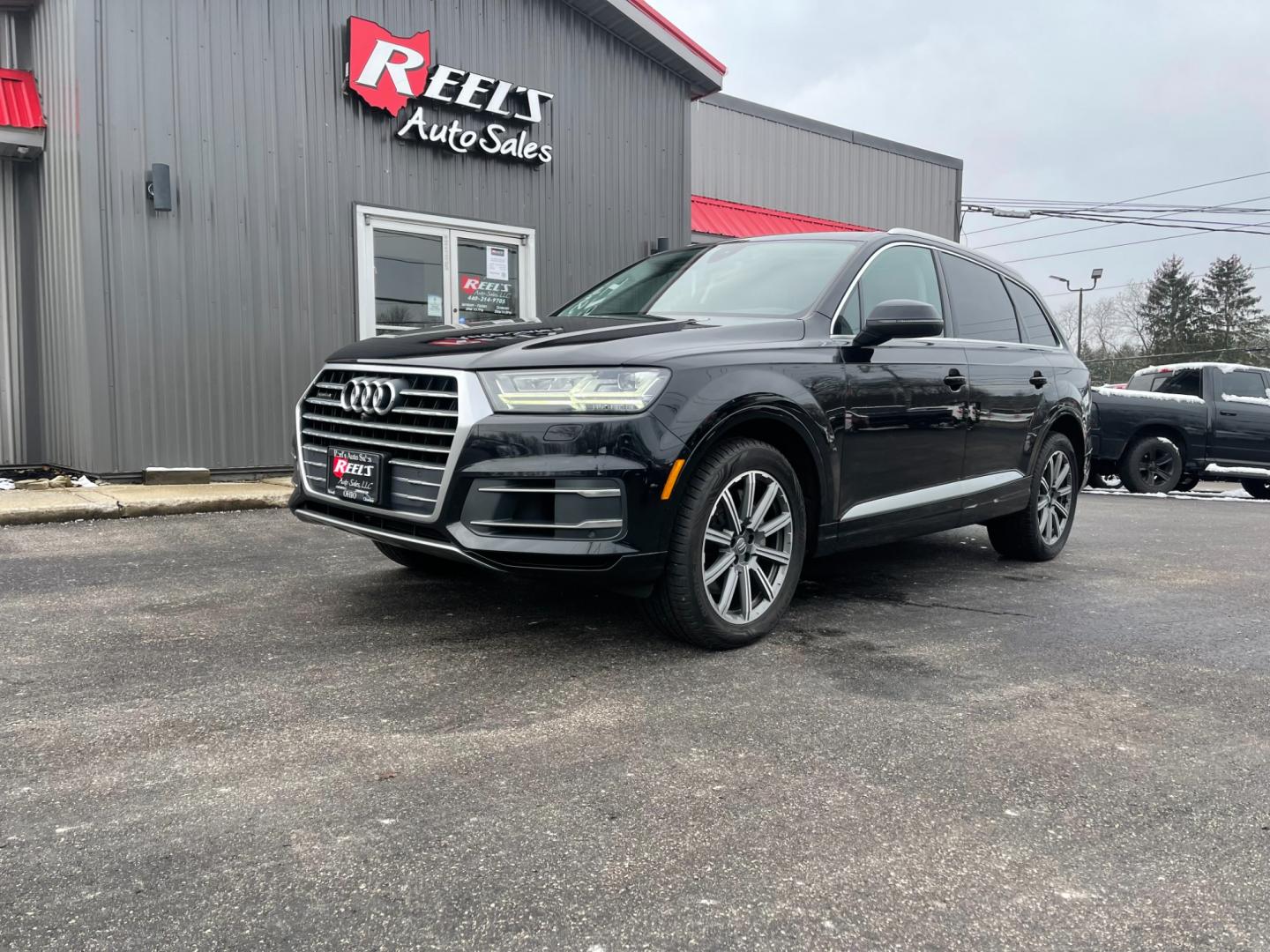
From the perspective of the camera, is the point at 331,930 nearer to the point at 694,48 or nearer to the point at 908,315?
the point at 908,315

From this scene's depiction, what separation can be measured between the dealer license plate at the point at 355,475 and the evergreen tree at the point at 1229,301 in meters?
67.2

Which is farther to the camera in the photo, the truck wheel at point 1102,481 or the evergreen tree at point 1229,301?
the evergreen tree at point 1229,301

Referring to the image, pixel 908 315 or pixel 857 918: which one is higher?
pixel 908 315

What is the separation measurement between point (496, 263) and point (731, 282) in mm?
5978

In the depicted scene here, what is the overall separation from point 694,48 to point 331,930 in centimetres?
1109

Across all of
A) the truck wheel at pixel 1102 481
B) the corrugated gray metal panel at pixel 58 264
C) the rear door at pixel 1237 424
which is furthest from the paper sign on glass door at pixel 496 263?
the rear door at pixel 1237 424

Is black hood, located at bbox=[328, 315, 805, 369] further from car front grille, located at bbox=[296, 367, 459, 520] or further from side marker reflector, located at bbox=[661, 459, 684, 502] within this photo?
side marker reflector, located at bbox=[661, 459, 684, 502]

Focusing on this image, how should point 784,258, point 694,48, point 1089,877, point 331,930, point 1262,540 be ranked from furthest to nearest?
point 694,48
point 1262,540
point 784,258
point 1089,877
point 331,930

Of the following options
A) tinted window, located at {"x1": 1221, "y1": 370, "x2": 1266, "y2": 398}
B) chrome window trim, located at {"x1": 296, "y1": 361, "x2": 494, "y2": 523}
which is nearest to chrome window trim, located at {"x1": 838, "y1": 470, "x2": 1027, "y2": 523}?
chrome window trim, located at {"x1": 296, "y1": 361, "x2": 494, "y2": 523}

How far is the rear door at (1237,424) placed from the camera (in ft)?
39.2

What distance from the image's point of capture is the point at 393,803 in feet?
7.93

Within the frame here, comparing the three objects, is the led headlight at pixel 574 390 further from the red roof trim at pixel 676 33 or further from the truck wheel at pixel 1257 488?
the truck wheel at pixel 1257 488

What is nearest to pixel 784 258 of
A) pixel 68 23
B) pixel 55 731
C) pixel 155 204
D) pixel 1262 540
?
pixel 55 731

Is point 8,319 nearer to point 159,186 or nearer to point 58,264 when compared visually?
point 58,264
